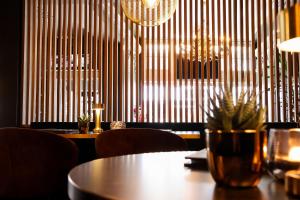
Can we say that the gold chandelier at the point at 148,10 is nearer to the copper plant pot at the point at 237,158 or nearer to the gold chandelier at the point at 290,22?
the gold chandelier at the point at 290,22

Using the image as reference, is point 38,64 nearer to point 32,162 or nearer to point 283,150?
point 32,162

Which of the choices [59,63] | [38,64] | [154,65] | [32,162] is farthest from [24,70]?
[32,162]

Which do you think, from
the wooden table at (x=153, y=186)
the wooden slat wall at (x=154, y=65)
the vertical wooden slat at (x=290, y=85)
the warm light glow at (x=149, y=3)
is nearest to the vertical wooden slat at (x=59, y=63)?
the wooden slat wall at (x=154, y=65)

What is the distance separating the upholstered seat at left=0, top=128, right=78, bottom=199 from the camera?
198cm

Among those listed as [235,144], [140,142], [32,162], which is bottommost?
[32,162]

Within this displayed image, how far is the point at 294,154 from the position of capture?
82cm

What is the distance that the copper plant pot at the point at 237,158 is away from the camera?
731mm

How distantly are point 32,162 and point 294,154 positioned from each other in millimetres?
1535

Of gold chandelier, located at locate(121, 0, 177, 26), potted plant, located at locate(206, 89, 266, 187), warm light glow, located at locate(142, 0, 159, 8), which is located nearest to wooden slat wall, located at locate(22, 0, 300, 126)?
gold chandelier, located at locate(121, 0, 177, 26)

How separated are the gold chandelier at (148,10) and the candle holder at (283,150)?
281 centimetres

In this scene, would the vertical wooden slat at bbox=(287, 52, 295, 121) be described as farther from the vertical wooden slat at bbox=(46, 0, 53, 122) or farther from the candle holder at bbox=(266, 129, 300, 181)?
the candle holder at bbox=(266, 129, 300, 181)

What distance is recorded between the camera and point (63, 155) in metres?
2.05

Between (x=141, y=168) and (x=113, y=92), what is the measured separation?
157 inches

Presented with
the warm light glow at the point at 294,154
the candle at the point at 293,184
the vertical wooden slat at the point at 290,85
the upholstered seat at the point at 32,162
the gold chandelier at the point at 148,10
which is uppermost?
the gold chandelier at the point at 148,10
